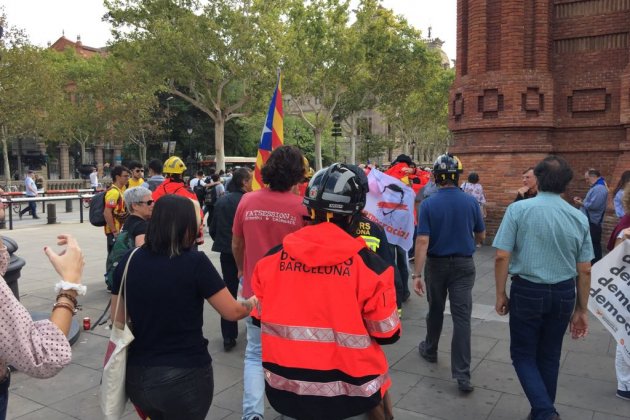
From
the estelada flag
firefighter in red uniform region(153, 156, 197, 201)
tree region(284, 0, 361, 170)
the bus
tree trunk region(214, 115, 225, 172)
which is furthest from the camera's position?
the bus

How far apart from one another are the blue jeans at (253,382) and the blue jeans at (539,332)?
1.84 metres

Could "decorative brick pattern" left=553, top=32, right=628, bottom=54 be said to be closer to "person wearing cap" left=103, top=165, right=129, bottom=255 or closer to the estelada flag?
the estelada flag

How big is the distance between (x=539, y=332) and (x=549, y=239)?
Answer: 699 mm

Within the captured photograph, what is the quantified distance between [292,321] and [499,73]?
10.9m

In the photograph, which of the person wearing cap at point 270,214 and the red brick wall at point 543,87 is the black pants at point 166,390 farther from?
the red brick wall at point 543,87

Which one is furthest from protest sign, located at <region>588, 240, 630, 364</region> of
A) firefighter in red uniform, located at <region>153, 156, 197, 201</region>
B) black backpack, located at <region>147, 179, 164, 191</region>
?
black backpack, located at <region>147, 179, 164, 191</region>

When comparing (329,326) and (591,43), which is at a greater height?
(591,43)

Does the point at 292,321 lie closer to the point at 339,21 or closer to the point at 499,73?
the point at 499,73

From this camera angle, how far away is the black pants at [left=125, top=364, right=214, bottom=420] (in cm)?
256

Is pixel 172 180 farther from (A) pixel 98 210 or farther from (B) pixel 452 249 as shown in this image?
(B) pixel 452 249

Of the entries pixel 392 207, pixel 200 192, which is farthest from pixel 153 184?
pixel 200 192

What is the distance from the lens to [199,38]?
88.3 ft

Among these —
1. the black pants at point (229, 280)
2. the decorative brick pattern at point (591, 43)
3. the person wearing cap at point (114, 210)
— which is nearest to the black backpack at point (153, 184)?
the person wearing cap at point (114, 210)

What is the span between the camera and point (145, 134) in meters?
45.3
